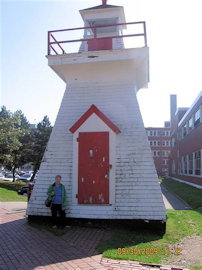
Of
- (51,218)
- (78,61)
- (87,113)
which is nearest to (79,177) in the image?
(51,218)

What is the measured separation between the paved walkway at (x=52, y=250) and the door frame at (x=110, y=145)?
3.37 ft

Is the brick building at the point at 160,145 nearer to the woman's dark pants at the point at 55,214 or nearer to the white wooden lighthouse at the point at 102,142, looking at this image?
the white wooden lighthouse at the point at 102,142

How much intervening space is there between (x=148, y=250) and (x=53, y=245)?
6.54 ft

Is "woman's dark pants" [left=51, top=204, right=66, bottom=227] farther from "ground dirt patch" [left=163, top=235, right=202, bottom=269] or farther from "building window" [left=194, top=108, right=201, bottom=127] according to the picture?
"building window" [left=194, top=108, right=201, bottom=127]

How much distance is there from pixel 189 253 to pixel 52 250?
2845mm

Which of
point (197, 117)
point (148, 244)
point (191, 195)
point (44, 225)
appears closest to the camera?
point (148, 244)

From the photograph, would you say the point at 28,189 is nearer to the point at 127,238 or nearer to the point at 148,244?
the point at 127,238

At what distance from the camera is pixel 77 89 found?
27.3 ft

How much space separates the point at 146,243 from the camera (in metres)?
6.00

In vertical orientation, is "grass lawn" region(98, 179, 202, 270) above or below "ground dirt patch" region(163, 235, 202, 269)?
above

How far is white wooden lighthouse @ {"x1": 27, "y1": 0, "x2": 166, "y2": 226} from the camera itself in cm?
719
